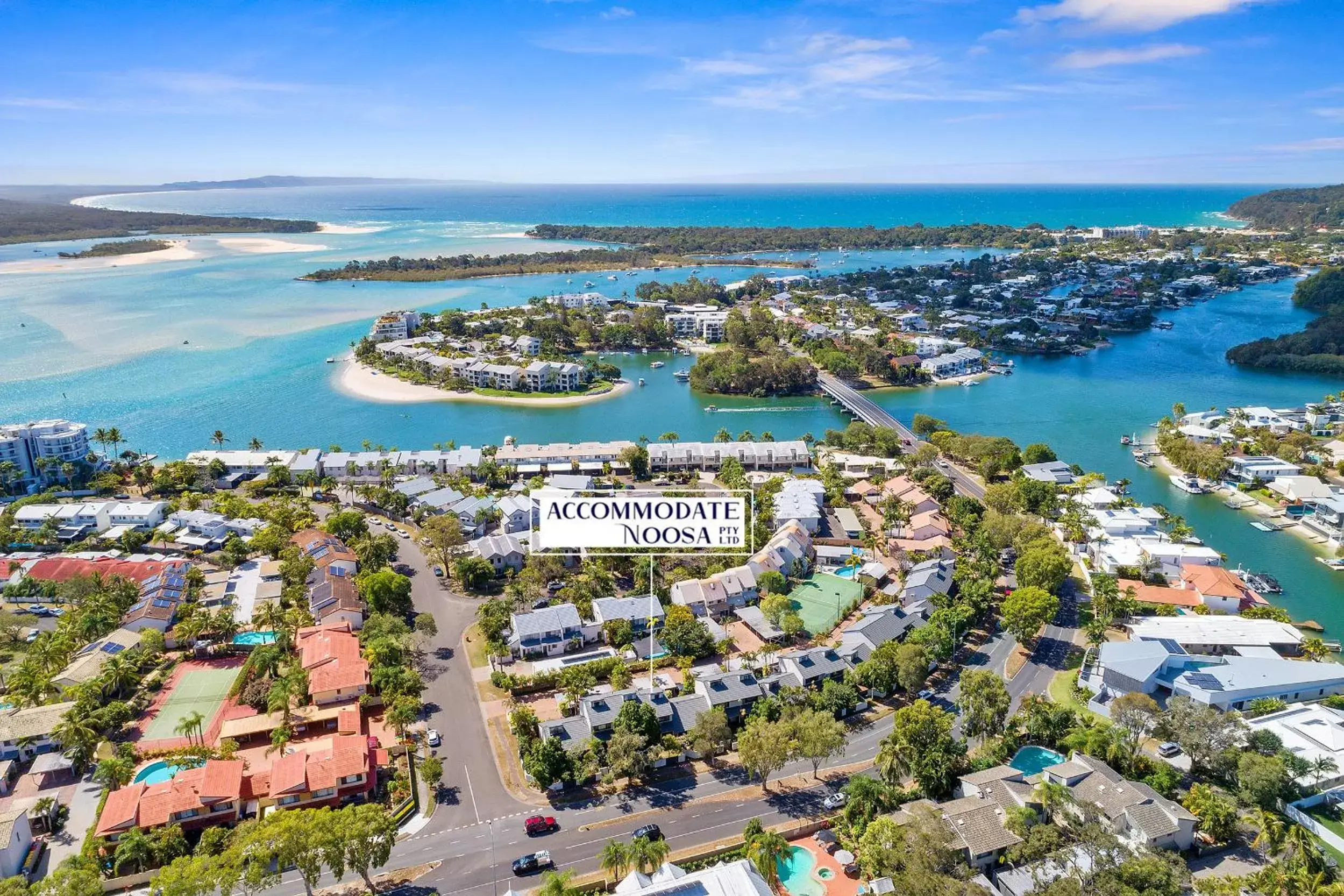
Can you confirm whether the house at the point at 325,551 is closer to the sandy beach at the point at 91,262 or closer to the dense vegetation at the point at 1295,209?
the sandy beach at the point at 91,262

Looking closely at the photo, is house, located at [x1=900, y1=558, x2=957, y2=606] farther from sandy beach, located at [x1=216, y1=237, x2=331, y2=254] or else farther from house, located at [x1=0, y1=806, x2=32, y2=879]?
sandy beach, located at [x1=216, y1=237, x2=331, y2=254]

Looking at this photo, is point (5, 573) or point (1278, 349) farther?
point (1278, 349)

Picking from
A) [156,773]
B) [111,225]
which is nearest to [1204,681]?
[156,773]

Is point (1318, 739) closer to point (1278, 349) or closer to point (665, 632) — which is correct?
point (665, 632)

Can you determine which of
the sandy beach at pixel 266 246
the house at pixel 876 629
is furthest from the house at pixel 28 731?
the sandy beach at pixel 266 246

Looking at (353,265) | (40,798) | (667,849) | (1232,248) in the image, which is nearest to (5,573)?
(40,798)

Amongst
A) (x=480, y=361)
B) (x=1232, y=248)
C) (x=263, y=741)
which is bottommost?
(x=263, y=741)

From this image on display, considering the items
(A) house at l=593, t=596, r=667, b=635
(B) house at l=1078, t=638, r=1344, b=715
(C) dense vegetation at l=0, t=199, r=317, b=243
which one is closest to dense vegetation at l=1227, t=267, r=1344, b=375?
(B) house at l=1078, t=638, r=1344, b=715
